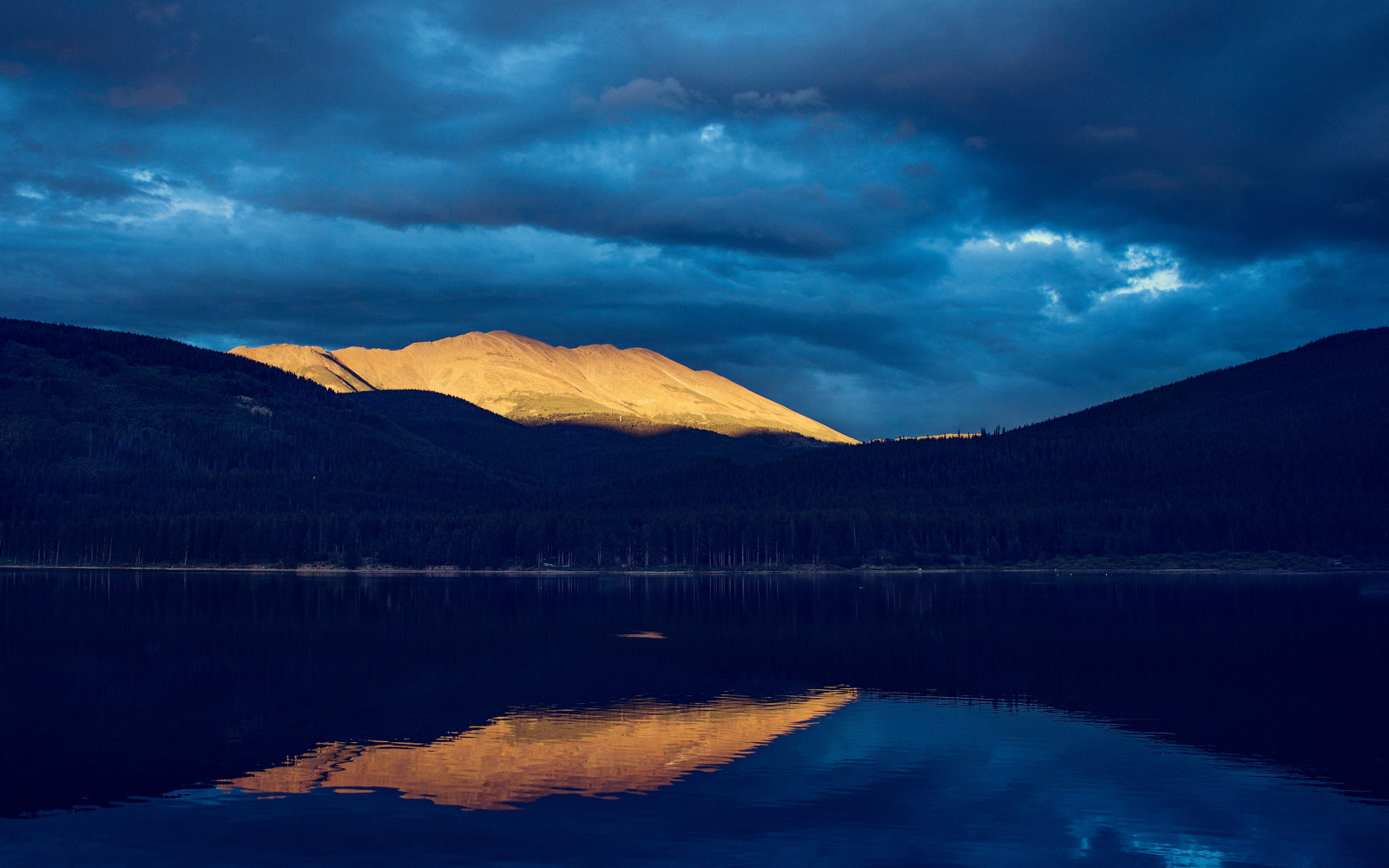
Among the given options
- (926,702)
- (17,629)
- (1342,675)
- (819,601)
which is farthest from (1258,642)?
(17,629)

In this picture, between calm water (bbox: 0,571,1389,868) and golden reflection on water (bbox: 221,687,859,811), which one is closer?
calm water (bbox: 0,571,1389,868)

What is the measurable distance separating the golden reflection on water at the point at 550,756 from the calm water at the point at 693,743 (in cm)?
20

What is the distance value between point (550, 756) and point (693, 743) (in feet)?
21.5

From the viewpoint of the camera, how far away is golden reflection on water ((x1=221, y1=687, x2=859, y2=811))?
127 ft

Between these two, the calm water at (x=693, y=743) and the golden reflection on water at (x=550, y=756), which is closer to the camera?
the calm water at (x=693, y=743)

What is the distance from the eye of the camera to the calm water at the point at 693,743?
32.7 metres

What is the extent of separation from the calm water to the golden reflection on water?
20cm

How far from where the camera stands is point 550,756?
43844 millimetres

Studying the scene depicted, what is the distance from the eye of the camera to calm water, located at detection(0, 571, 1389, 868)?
32.7 m

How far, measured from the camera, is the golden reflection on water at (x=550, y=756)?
127 feet

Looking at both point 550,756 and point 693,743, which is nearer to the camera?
point 550,756

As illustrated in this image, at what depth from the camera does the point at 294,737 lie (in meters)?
47.3

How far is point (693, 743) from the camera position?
153 feet

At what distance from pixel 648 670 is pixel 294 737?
27.1m
